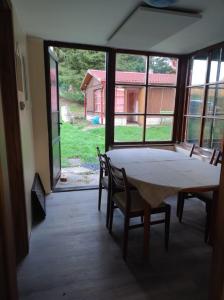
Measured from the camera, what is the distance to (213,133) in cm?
332

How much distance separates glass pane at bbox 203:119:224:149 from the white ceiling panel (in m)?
1.42

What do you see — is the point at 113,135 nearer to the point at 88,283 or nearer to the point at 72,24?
the point at 72,24

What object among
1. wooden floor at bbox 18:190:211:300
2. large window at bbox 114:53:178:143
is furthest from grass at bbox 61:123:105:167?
wooden floor at bbox 18:190:211:300

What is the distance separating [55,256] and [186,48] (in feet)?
10.9

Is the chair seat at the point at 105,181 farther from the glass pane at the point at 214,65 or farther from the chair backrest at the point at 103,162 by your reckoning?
the glass pane at the point at 214,65

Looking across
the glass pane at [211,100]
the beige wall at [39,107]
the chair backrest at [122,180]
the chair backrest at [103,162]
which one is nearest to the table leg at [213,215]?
the chair backrest at [122,180]

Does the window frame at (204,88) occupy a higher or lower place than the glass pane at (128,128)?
higher

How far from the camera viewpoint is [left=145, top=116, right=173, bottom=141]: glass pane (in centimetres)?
396

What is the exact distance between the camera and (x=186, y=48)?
3393mm

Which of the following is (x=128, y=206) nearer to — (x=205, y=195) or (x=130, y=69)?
(x=205, y=195)

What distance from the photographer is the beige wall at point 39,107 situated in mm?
2973

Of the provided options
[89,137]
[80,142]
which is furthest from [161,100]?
[89,137]

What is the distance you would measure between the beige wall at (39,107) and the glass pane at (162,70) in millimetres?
1784

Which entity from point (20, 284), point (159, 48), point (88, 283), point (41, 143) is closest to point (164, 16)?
point (159, 48)
